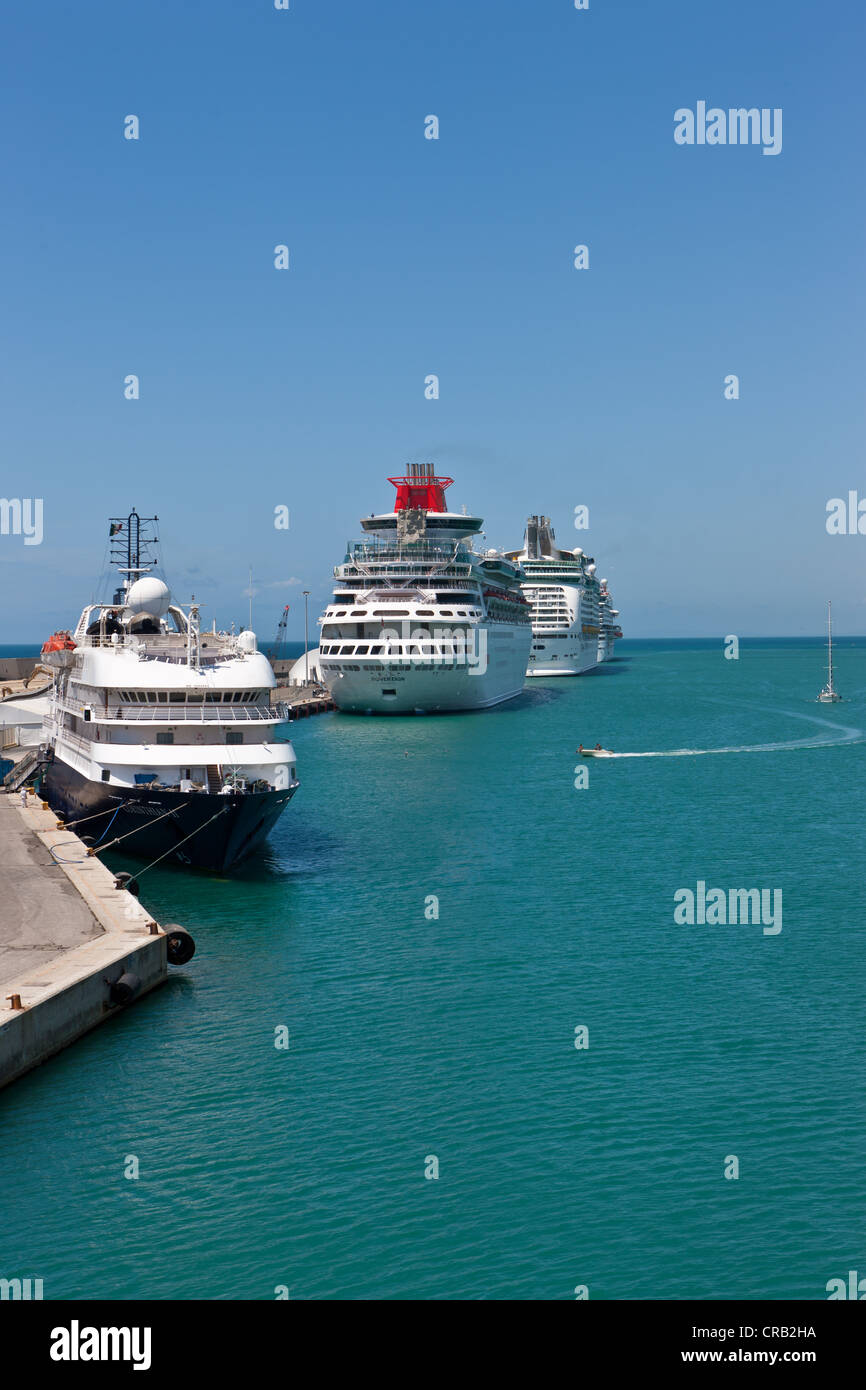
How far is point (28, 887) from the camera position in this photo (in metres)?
32.9

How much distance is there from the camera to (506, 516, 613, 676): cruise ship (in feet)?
586

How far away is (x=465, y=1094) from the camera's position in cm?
2294

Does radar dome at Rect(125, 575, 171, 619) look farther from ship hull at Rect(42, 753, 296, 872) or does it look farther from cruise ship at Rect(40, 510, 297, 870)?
ship hull at Rect(42, 753, 296, 872)

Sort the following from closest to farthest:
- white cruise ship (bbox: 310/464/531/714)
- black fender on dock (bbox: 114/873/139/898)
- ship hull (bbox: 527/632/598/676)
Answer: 1. black fender on dock (bbox: 114/873/139/898)
2. white cruise ship (bbox: 310/464/531/714)
3. ship hull (bbox: 527/632/598/676)

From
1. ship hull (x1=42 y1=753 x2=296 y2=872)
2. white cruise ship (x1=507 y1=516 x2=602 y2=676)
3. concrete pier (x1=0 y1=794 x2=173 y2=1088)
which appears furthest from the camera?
white cruise ship (x1=507 y1=516 x2=602 y2=676)

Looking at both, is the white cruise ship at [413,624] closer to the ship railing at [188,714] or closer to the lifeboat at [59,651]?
the lifeboat at [59,651]

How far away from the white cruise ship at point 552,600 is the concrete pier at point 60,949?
142 meters

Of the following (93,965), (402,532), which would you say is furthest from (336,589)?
(93,965)

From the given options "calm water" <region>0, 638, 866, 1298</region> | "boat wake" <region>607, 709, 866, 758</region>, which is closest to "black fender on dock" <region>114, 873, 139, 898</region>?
"calm water" <region>0, 638, 866, 1298</region>

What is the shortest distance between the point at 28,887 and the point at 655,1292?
22.0 meters

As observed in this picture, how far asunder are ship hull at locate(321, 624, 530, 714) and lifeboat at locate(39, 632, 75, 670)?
130 feet

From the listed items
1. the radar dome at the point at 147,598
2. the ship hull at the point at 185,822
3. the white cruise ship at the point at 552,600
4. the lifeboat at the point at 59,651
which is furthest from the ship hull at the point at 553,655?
the ship hull at the point at 185,822

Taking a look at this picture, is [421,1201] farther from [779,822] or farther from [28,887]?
[779,822]

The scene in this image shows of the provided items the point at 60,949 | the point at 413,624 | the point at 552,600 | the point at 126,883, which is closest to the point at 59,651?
the point at 126,883
